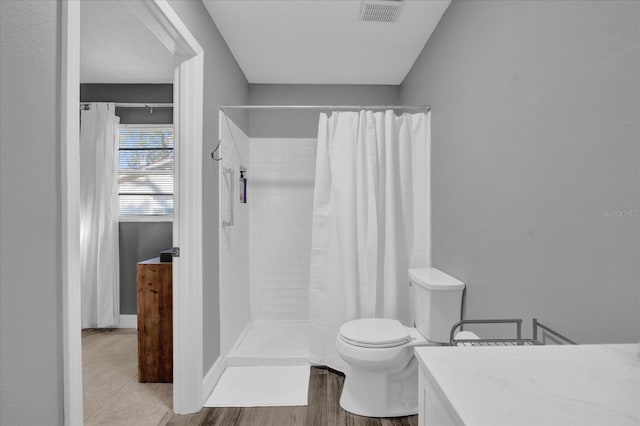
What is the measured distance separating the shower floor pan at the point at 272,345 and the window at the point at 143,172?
4.81 ft

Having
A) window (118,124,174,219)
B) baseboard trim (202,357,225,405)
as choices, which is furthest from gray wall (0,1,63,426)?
window (118,124,174,219)

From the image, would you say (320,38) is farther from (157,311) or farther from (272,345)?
(272,345)

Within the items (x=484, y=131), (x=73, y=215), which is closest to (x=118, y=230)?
(x=73, y=215)

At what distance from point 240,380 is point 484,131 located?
2134mm

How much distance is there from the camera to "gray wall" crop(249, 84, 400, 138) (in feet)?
11.5

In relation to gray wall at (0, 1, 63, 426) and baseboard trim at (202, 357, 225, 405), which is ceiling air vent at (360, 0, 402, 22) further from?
baseboard trim at (202, 357, 225, 405)

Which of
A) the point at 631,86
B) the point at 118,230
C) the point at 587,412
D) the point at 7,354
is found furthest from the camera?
the point at 118,230

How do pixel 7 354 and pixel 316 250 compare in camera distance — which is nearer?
pixel 7 354

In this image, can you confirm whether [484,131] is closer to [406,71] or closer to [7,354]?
[406,71]

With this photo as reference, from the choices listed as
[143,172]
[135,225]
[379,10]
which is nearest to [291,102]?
[379,10]

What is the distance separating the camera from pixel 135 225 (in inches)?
138

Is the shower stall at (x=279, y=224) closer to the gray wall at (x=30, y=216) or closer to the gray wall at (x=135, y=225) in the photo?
the gray wall at (x=135, y=225)

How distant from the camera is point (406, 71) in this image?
10.4ft

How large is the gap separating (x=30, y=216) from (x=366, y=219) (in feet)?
6.33
